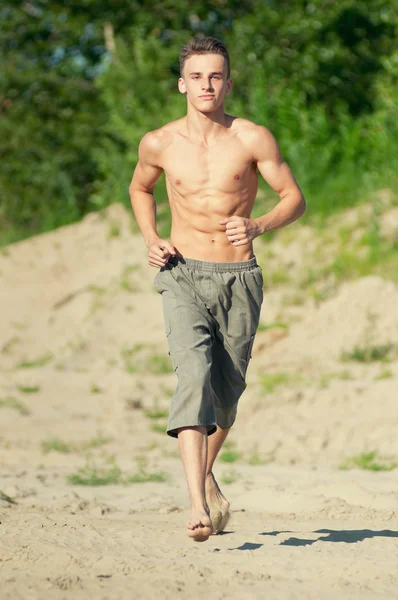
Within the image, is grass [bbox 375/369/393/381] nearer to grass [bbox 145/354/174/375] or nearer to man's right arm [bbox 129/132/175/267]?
grass [bbox 145/354/174/375]

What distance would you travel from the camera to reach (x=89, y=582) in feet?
12.5

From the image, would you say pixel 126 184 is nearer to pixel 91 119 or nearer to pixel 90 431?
pixel 91 119

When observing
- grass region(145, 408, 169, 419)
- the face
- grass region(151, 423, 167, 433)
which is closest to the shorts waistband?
the face

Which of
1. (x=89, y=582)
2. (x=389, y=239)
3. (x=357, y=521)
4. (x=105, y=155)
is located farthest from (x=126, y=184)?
(x=89, y=582)

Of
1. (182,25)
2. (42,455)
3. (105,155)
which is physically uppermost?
(182,25)

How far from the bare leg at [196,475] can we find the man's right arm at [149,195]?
2.59 ft

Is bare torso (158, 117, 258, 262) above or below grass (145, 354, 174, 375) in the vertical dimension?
above

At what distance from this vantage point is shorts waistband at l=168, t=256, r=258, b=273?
14.9 feet

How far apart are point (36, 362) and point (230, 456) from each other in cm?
531

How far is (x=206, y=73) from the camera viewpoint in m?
4.44

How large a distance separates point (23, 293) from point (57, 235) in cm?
141

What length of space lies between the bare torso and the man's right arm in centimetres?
8

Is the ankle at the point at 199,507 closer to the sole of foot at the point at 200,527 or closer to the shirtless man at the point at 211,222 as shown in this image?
the sole of foot at the point at 200,527

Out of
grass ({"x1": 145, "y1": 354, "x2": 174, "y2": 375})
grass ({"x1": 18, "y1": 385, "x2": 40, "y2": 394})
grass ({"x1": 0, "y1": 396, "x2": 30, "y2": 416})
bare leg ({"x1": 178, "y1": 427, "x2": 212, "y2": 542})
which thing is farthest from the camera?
grass ({"x1": 145, "y1": 354, "x2": 174, "y2": 375})
